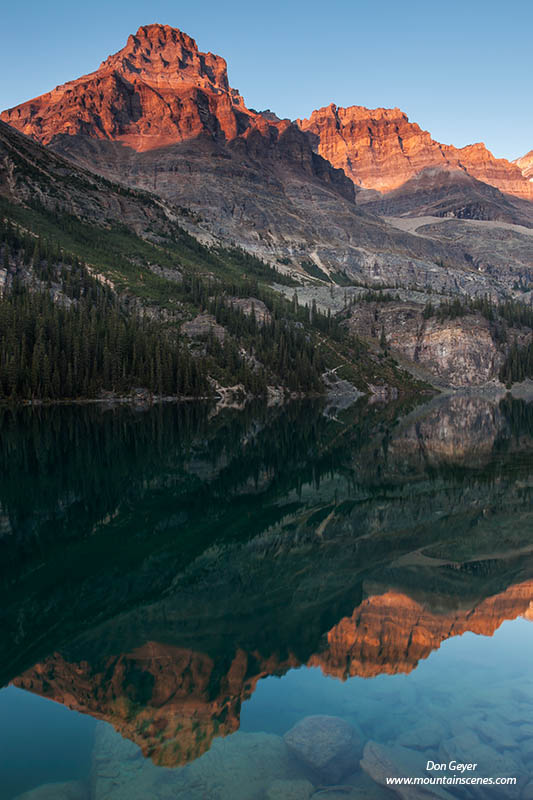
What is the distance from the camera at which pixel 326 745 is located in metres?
10.9

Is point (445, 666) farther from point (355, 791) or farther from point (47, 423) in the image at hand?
point (47, 423)

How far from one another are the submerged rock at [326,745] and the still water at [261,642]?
0.04 meters

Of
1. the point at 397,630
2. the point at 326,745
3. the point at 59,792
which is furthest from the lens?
the point at 397,630

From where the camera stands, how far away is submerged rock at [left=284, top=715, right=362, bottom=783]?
1024cm

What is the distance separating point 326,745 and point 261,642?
4726 millimetres

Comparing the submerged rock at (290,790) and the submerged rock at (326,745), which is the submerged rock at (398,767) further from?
the submerged rock at (290,790)

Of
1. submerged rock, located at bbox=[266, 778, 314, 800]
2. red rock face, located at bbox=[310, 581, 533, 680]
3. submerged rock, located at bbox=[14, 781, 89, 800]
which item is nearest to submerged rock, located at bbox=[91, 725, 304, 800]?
submerged rock, located at bbox=[266, 778, 314, 800]

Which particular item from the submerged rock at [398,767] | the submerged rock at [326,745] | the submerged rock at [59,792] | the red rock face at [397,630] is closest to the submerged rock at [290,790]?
the submerged rock at [326,745]

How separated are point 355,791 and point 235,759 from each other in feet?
7.99

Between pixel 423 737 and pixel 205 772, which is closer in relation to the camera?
pixel 205 772

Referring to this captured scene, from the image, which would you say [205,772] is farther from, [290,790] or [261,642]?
[261,642]

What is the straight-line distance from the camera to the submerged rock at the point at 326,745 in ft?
33.6

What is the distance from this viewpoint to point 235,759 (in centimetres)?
1067

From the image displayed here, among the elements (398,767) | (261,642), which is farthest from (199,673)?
(398,767)
